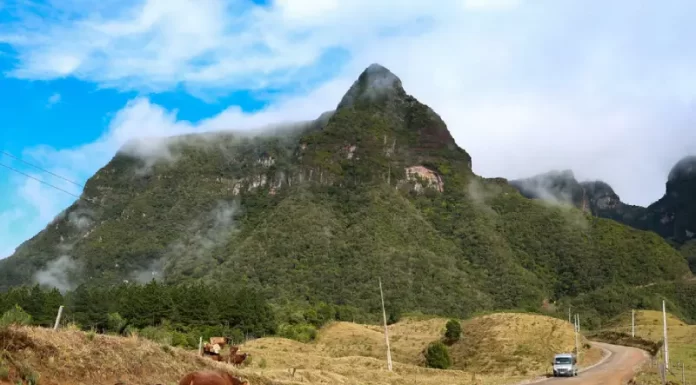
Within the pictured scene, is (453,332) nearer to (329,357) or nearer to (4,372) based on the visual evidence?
(329,357)

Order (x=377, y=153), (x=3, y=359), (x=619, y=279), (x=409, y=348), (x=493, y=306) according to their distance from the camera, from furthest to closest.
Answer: (x=377, y=153), (x=619, y=279), (x=493, y=306), (x=409, y=348), (x=3, y=359)

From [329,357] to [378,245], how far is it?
4206 inches

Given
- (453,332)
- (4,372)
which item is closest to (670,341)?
(453,332)

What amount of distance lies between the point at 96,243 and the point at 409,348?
15757 cm

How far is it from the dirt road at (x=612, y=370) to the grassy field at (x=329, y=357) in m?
2.25

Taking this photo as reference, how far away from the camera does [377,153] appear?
186 metres

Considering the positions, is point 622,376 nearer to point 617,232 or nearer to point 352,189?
point 352,189

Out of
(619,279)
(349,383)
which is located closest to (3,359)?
(349,383)

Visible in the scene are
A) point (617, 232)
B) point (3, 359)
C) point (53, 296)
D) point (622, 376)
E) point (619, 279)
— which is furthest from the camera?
point (617, 232)

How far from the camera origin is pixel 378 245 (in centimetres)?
14100

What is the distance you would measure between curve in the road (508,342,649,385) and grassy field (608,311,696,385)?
1.22 metres

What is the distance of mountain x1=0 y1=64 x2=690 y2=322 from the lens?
12938 cm

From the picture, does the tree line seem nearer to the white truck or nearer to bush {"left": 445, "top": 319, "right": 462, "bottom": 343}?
bush {"left": 445, "top": 319, "right": 462, "bottom": 343}

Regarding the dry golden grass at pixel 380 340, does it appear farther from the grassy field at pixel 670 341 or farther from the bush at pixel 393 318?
the grassy field at pixel 670 341
